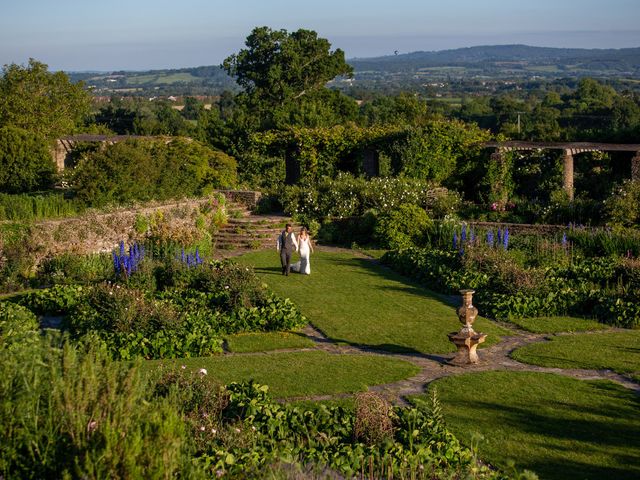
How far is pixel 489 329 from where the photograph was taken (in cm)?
1419

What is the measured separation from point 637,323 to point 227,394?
780 cm

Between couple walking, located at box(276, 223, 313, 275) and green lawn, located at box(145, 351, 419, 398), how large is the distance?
5.65 m

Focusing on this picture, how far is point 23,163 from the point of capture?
23.8 meters

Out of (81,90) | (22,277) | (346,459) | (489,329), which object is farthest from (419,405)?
(81,90)

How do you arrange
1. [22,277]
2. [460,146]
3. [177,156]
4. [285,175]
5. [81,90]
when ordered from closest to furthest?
[22,277] → [177,156] → [460,146] → [285,175] → [81,90]

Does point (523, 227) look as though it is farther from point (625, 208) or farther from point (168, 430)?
point (168, 430)

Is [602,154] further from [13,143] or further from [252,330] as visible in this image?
[13,143]

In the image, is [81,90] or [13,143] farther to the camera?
[81,90]

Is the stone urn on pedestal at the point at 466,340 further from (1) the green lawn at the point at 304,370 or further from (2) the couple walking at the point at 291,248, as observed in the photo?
(2) the couple walking at the point at 291,248

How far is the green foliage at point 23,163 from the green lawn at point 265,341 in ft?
40.3

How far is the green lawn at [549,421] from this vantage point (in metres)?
8.88

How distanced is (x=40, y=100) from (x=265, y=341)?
23820mm

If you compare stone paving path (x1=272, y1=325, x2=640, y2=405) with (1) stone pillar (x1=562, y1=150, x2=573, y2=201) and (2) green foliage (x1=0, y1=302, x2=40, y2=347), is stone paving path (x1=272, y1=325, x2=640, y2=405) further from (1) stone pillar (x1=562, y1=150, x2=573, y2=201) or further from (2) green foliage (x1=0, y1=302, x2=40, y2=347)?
(1) stone pillar (x1=562, y1=150, x2=573, y2=201)

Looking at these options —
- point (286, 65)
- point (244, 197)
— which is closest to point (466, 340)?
point (244, 197)
